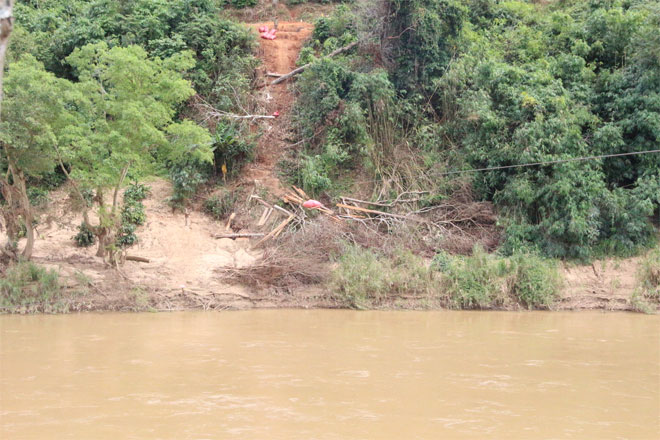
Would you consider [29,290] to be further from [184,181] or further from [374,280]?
[374,280]

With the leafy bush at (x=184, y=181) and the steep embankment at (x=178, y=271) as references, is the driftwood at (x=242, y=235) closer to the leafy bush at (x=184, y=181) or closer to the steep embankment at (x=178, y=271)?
the steep embankment at (x=178, y=271)

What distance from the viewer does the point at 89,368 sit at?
9125mm

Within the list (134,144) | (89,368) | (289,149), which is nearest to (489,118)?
(289,149)

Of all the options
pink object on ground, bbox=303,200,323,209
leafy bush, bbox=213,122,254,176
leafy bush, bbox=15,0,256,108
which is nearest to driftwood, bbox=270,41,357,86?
leafy bush, bbox=15,0,256,108

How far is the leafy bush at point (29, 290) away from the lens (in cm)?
1311

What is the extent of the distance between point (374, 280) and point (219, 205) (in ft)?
18.0

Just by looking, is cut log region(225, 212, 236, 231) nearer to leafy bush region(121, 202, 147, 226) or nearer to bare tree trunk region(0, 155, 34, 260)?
leafy bush region(121, 202, 147, 226)

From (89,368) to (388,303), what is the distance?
6.77 meters

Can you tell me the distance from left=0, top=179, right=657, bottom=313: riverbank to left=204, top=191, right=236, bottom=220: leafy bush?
1.40 meters

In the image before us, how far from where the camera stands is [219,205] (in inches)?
691

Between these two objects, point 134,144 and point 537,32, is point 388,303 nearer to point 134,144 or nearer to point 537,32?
point 134,144

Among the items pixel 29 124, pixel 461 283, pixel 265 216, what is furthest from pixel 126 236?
pixel 461 283

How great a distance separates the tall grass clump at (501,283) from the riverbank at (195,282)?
195 millimetres

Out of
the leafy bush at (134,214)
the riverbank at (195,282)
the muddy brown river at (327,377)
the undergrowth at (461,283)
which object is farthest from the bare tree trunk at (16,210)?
the undergrowth at (461,283)
